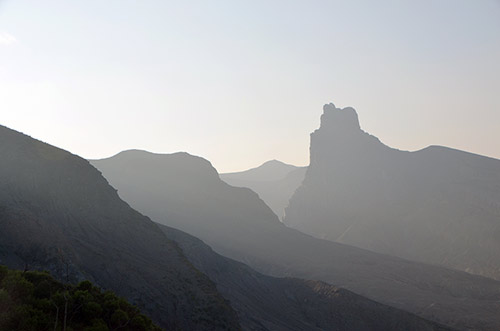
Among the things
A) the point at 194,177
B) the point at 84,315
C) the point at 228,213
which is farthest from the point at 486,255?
the point at 84,315

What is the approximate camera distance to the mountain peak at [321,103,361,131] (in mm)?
175625

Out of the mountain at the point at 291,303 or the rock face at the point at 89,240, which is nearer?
the rock face at the point at 89,240

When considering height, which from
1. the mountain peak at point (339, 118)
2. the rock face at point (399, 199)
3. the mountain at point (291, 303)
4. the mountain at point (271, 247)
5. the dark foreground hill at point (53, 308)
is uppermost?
the mountain peak at point (339, 118)

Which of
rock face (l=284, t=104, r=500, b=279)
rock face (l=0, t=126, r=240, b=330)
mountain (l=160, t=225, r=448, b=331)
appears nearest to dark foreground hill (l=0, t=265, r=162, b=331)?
rock face (l=0, t=126, r=240, b=330)

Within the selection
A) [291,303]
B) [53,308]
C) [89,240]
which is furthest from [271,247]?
[53,308]

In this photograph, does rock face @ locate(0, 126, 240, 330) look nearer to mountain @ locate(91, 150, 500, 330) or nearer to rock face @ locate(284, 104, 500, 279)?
mountain @ locate(91, 150, 500, 330)

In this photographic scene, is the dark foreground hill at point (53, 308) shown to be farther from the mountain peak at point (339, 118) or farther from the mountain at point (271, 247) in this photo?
the mountain peak at point (339, 118)

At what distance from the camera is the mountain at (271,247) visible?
69062 millimetres

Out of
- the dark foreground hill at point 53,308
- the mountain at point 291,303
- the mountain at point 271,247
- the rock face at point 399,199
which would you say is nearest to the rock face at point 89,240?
the dark foreground hill at point 53,308

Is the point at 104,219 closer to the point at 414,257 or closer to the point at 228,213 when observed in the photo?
the point at 228,213

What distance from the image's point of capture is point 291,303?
59500 mm

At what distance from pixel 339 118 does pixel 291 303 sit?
129796mm

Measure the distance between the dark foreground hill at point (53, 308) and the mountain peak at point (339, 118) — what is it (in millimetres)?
166386

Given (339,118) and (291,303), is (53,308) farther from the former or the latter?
(339,118)
